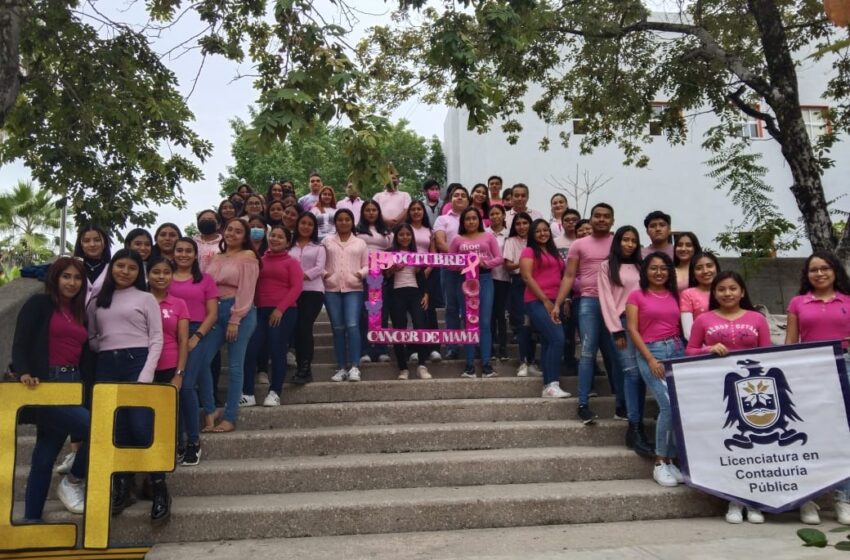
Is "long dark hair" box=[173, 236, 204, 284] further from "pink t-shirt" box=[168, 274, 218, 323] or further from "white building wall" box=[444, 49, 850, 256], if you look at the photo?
"white building wall" box=[444, 49, 850, 256]

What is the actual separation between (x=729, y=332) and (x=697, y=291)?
49cm

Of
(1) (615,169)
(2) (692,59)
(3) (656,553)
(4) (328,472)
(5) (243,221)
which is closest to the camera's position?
(3) (656,553)

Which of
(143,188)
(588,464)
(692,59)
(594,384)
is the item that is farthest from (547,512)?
(692,59)

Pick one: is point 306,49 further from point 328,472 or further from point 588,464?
point 588,464

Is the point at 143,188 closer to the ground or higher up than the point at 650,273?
higher up

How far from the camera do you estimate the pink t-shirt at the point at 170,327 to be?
473 centimetres

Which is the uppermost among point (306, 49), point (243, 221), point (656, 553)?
point (306, 49)

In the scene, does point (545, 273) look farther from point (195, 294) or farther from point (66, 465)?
point (66, 465)

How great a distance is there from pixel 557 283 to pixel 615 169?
42.9 feet

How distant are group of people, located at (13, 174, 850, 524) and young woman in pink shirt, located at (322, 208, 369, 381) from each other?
2cm

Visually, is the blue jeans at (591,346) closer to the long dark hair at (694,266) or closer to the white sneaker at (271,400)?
the long dark hair at (694,266)

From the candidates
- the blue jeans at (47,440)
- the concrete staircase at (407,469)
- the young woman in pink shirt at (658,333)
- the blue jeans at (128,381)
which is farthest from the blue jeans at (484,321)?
the blue jeans at (47,440)

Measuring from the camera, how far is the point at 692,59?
9.39m

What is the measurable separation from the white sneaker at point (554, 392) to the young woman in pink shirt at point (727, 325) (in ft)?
4.51
